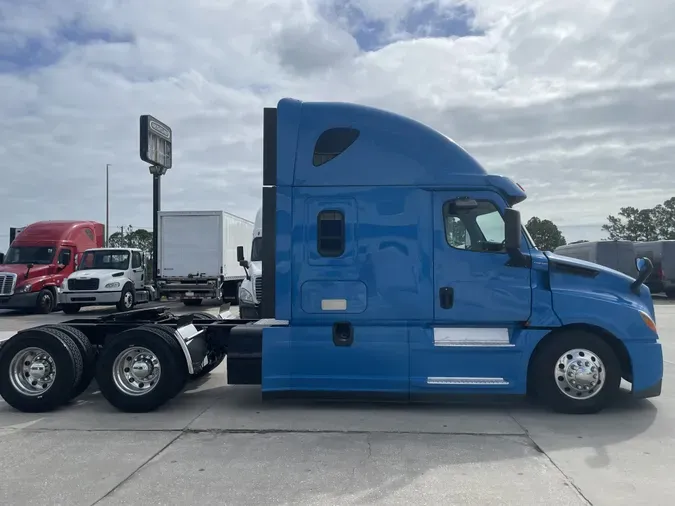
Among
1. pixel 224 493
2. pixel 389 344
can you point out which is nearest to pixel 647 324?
pixel 389 344

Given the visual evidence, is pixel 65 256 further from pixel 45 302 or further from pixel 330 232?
pixel 330 232

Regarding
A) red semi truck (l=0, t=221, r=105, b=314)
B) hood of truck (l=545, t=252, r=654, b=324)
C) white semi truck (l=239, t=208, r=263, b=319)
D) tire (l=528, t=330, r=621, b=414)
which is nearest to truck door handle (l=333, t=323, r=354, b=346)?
tire (l=528, t=330, r=621, b=414)

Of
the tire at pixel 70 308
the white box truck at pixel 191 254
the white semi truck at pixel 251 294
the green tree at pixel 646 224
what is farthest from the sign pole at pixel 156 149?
the green tree at pixel 646 224

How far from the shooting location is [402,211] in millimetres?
6832

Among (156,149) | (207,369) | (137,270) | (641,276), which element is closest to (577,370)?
(641,276)

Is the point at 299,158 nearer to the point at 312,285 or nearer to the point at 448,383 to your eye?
the point at 312,285

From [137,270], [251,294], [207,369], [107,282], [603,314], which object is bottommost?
[207,369]

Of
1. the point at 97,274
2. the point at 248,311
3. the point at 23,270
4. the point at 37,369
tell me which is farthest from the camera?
the point at 23,270

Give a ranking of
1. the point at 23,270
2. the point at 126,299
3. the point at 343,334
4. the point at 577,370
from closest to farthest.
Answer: the point at 577,370 → the point at 343,334 → the point at 126,299 → the point at 23,270

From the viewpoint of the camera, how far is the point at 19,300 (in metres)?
20.2

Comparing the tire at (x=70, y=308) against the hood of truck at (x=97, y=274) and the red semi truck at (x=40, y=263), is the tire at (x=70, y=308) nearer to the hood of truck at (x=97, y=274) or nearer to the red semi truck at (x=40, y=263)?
the red semi truck at (x=40, y=263)

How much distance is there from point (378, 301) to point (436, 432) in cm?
155

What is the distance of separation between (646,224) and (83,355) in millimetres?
64273

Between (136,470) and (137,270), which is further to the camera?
(137,270)
